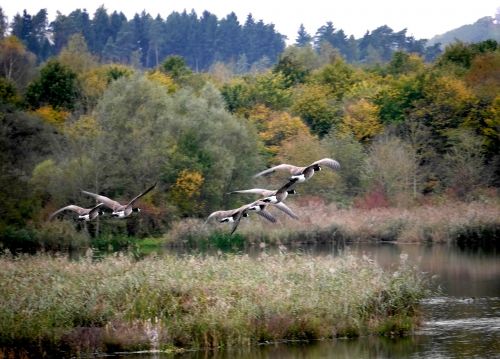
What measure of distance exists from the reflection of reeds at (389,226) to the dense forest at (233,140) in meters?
4.68

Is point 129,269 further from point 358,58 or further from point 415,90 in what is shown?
point 358,58

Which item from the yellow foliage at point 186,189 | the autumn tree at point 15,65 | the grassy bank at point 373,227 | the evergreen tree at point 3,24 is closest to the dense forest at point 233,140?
the yellow foliage at point 186,189

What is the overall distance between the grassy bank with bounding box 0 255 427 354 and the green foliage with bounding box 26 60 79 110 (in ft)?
162

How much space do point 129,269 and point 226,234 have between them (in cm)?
2769

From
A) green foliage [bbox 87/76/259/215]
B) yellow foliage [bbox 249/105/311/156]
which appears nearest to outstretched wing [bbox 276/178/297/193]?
green foliage [bbox 87/76/259/215]

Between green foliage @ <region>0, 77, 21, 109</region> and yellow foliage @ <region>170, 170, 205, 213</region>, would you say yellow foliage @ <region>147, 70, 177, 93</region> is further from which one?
yellow foliage @ <region>170, 170, 205, 213</region>

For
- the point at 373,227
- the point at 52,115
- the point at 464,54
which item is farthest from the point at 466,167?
the point at 52,115

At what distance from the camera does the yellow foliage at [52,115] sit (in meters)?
70.2

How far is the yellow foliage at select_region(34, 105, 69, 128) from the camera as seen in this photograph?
70250mm

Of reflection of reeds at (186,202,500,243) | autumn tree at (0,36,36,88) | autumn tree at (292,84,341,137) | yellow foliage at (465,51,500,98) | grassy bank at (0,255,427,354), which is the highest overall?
autumn tree at (0,36,36,88)

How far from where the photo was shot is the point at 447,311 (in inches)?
1255

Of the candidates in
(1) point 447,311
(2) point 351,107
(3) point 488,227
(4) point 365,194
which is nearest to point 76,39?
(2) point 351,107

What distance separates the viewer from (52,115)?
238ft

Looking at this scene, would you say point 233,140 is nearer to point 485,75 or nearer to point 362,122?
point 362,122
